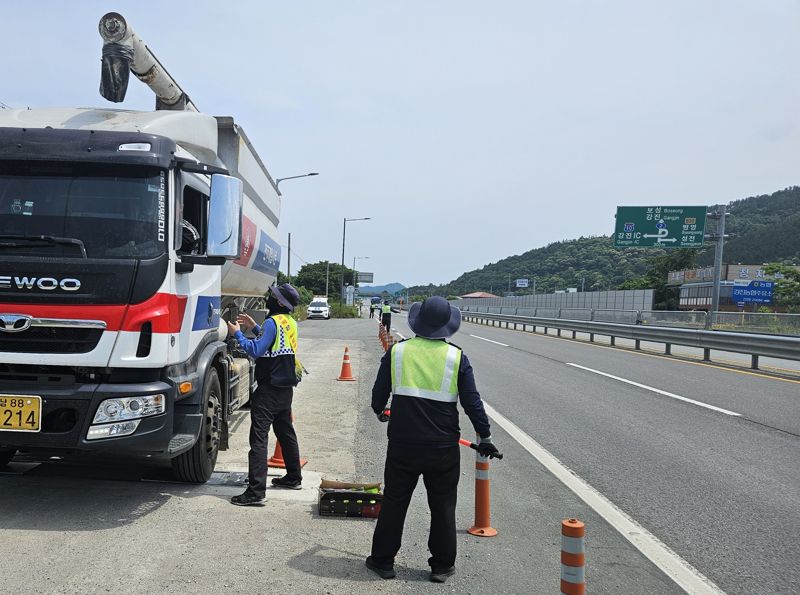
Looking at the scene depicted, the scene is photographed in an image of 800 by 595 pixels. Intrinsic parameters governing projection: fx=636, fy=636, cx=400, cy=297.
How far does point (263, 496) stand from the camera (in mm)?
5078

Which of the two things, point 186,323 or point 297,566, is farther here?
point 186,323

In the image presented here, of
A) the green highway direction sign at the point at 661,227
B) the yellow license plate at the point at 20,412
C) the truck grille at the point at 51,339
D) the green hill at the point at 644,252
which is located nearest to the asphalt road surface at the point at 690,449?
the truck grille at the point at 51,339

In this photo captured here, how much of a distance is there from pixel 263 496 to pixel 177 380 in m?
1.18

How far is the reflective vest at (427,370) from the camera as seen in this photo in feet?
12.7

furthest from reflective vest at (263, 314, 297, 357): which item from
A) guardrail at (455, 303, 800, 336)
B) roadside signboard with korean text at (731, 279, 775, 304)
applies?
roadside signboard with korean text at (731, 279, 775, 304)

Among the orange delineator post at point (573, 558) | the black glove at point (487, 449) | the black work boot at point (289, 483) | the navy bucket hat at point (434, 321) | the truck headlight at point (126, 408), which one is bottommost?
the black work boot at point (289, 483)

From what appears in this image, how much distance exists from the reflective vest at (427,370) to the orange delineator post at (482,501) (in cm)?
81

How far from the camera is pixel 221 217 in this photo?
4840mm

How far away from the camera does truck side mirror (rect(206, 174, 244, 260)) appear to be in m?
4.81

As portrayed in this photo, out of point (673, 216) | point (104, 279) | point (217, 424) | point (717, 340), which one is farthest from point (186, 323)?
point (673, 216)

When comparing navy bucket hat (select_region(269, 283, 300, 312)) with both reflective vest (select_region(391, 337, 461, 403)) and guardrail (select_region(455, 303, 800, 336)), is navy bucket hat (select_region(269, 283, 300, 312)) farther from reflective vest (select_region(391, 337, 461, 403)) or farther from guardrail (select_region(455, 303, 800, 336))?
guardrail (select_region(455, 303, 800, 336))

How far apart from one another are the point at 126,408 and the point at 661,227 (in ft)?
96.3

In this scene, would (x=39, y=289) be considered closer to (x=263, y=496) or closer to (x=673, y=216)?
(x=263, y=496)

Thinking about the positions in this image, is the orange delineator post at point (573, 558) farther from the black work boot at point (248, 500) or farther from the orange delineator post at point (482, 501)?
the black work boot at point (248, 500)
